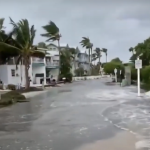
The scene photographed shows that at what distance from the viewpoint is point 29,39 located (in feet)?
132

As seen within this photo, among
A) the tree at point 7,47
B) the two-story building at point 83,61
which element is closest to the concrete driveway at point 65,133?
the tree at point 7,47

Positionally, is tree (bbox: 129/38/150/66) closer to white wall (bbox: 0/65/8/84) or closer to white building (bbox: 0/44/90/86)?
white building (bbox: 0/44/90/86)

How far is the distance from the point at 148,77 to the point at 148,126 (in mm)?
30957

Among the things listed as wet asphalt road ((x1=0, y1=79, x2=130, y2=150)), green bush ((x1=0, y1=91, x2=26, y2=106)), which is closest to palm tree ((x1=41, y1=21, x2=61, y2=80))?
green bush ((x1=0, y1=91, x2=26, y2=106))

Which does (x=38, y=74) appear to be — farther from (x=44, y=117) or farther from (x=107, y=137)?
(x=107, y=137)

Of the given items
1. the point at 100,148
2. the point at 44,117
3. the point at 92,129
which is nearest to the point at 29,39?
the point at 44,117

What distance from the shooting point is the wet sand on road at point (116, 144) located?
869 cm

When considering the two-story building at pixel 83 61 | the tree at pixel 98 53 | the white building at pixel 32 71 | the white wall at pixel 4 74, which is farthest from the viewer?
the tree at pixel 98 53

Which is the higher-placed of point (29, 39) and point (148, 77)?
point (29, 39)

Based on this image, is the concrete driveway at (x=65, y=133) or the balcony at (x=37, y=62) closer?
the concrete driveway at (x=65, y=133)

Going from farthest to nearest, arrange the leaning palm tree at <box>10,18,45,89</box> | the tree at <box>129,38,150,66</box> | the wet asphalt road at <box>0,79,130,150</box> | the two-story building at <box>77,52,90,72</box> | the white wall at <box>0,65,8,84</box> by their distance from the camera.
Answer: the two-story building at <box>77,52,90,72</box>
the tree at <box>129,38,150,66</box>
the white wall at <box>0,65,8,84</box>
the leaning palm tree at <box>10,18,45,89</box>
the wet asphalt road at <box>0,79,130,150</box>

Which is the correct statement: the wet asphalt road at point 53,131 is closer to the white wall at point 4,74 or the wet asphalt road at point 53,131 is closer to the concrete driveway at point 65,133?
the concrete driveway at point 65,133

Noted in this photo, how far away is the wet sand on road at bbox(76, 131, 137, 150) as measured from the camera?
8.69m

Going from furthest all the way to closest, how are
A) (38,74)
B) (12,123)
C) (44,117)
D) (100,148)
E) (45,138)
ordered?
(38,74) → (44,117) → (12,123) → (45,138) → (100,148)
